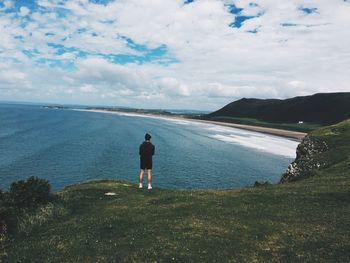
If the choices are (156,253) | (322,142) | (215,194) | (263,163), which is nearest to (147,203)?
(215,194)

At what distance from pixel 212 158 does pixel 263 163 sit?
15.4 m

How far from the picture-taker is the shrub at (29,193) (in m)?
27.3

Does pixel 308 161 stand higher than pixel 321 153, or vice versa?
pixel 321 153

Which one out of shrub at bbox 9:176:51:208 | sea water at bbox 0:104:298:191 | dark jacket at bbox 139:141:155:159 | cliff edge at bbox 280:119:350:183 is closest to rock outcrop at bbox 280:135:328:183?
cliff edge at bbox 280:119:350:183

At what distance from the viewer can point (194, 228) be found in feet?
63.2

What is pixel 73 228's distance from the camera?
21.3 m

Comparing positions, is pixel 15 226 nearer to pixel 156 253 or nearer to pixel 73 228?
pixel 73 228

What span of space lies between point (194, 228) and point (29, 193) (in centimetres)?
1604

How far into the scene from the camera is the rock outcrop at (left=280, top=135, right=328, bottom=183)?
4309 centimetres

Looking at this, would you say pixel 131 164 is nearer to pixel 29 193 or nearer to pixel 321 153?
pixel 321 153

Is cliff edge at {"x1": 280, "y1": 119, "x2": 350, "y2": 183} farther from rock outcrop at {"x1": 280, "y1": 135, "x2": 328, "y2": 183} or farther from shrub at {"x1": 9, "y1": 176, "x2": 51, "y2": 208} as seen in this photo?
shrub at {"x1": 9, "y1": 176, "x2": 51, "y2": 208}

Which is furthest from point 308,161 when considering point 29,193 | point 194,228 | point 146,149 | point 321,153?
point 29,193

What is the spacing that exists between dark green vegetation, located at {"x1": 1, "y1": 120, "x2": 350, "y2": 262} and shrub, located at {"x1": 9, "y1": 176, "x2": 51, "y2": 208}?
1.36 m

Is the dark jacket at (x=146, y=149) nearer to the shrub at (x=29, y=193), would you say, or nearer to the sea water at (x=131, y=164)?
the shrub at (x=29, y=193)
